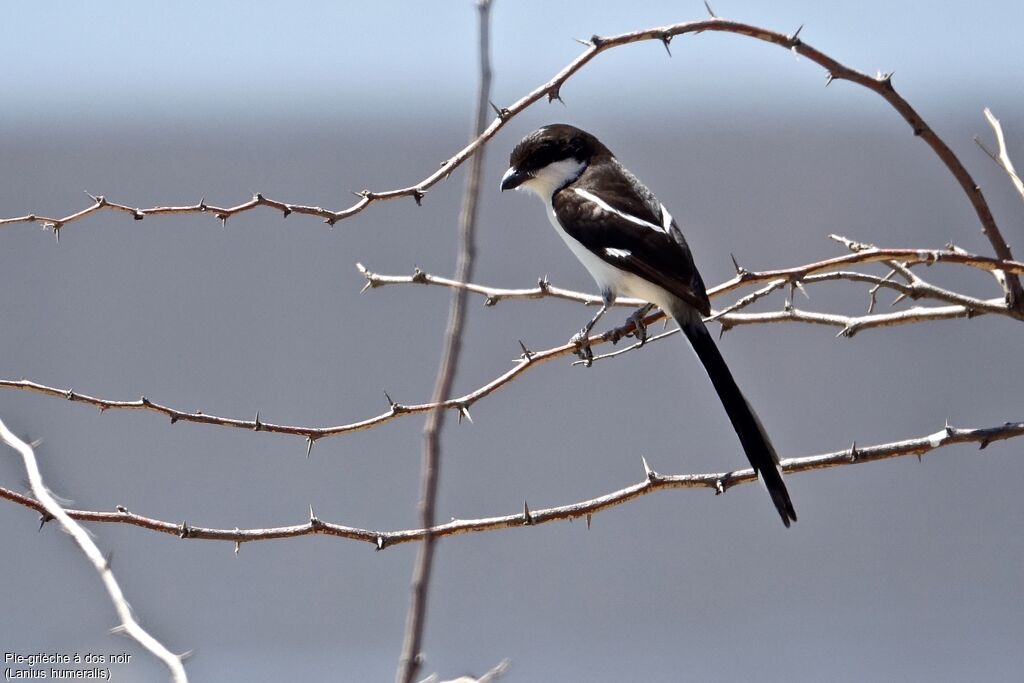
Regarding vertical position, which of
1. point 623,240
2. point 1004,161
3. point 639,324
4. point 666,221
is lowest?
point 1004,161

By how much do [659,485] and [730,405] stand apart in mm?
774

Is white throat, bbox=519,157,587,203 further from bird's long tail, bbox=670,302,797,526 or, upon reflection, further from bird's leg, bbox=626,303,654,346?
bird's long tail, bbox=670,302,797,526

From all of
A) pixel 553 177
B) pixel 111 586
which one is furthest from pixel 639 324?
pixel 111 586

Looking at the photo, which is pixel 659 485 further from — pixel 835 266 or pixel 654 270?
pixel 654 270

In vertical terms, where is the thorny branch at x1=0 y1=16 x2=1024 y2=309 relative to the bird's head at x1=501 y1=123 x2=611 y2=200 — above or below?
below

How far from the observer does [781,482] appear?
7.77 ft

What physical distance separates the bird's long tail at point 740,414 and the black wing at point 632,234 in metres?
0.09

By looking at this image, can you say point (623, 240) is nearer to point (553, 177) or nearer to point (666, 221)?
point (666, 221)

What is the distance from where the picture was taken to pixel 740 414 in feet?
8.95

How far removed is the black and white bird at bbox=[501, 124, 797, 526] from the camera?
2744 mm

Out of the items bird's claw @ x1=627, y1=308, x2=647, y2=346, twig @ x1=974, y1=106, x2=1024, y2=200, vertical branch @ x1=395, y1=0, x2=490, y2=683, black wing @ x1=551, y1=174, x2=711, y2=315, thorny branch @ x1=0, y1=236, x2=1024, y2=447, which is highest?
black wing @ x1=551, y1=174, x2=711, y2=315

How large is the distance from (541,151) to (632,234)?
1.97 feet

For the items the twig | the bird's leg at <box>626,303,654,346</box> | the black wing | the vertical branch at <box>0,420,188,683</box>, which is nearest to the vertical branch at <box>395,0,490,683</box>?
the vertical branch at <box>0,420,188,683</box>

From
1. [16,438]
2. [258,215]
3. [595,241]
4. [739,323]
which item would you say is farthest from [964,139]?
[16,438]
